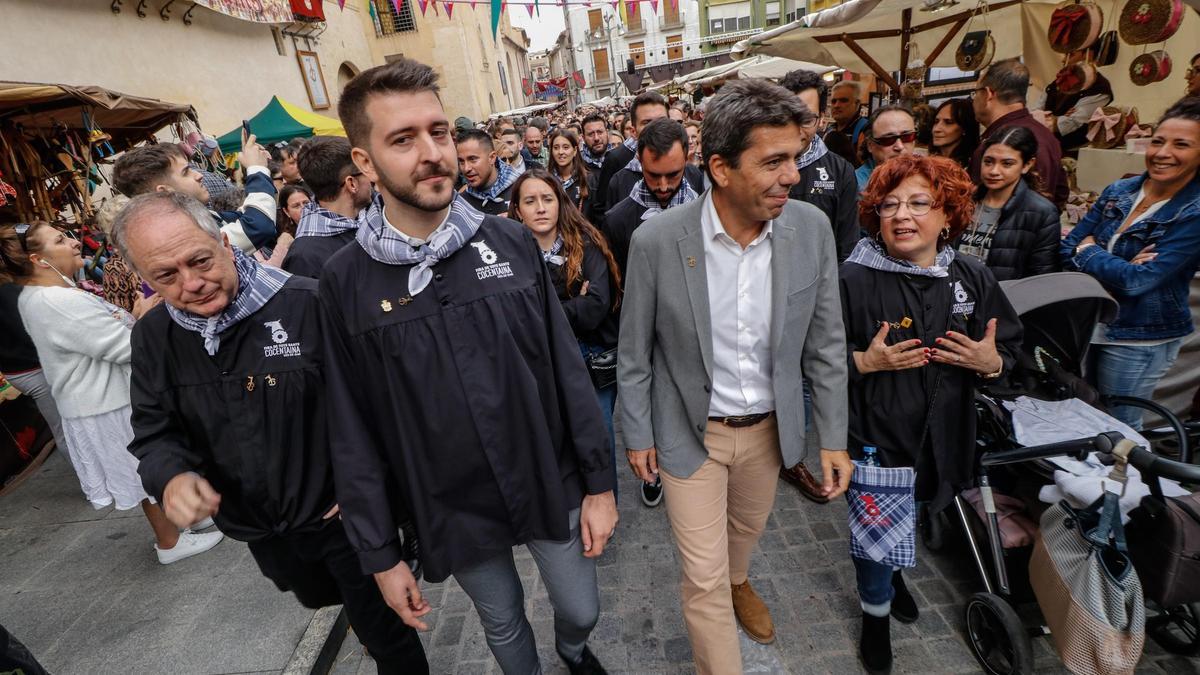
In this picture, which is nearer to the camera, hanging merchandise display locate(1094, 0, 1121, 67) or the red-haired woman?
the red-haired woman

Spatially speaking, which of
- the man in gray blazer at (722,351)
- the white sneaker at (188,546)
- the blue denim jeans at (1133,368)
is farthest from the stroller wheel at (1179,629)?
the white sneaker at (188,546)

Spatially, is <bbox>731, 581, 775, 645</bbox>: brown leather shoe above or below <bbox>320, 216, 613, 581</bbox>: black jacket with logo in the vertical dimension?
below

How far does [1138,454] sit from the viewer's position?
1.82 m

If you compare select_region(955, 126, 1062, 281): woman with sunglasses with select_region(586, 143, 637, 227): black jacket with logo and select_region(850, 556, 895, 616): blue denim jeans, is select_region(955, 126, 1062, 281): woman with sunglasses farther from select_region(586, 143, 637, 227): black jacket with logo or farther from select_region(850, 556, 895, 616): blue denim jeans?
select_region(586, 143, 637, 227): black jacket with logo

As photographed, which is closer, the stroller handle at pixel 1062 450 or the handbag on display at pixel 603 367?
the stroller handle at pixel 1062 450

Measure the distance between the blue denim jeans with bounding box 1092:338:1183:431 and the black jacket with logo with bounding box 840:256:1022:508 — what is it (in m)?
1.63

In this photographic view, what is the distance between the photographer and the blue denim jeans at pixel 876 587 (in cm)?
242

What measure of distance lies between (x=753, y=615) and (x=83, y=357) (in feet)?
13.5

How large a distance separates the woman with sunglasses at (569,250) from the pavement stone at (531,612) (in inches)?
34.9

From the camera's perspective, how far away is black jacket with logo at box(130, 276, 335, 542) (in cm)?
199

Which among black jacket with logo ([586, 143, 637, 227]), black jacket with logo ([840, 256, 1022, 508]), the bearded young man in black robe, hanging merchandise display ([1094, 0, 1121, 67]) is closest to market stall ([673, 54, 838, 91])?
hanging merchandise display ([1094, 0, 1121, 67])

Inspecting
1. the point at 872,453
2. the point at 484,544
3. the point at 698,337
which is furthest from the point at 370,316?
the point at 872,453

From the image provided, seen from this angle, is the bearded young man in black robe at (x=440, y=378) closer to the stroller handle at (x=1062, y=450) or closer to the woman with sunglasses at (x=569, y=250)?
the woman with sunglasses at (x=569, y=250)

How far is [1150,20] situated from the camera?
4.69m
